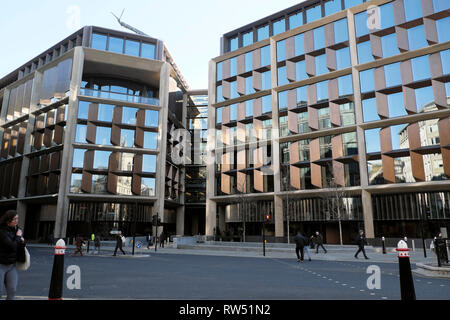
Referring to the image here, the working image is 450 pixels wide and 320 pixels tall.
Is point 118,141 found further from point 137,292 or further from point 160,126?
point 137,292

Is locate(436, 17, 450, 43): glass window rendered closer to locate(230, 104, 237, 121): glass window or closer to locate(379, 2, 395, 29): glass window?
locate(379, 2, 395, 29): glass window

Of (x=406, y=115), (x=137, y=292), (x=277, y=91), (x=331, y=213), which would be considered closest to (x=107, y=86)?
(x=277, y=91)

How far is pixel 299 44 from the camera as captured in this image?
123 ft

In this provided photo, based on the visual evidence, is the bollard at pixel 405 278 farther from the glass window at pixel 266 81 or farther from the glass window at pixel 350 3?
the glass window at pixel 350 3

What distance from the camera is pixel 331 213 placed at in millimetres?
33781

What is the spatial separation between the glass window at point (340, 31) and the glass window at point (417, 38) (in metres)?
6.22

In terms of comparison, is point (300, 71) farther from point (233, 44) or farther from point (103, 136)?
point (103, 136)

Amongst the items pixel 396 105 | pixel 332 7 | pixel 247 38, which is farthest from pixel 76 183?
pixel 332 7

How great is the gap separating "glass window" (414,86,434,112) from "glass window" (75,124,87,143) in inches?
1447

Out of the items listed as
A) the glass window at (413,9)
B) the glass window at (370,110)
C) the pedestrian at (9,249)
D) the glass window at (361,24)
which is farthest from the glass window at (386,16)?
the pedestrian at (9,249)

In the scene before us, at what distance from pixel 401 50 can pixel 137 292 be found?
33504mm

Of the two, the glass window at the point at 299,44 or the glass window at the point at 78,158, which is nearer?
the glass window at the point at 299,44

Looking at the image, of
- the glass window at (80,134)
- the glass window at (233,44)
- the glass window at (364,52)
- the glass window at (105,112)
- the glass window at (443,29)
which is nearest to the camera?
the glass window at (443,29)

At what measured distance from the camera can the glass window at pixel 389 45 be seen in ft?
103
